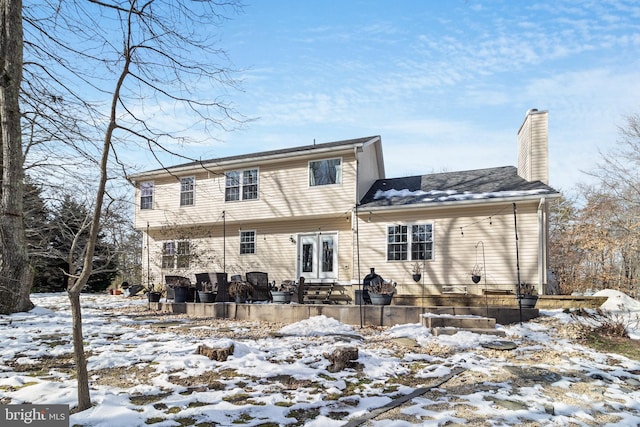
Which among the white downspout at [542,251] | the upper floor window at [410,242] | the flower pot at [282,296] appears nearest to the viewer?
the flower pot at [282,296]

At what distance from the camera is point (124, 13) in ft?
16.1

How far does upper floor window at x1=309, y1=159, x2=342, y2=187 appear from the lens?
14.8m

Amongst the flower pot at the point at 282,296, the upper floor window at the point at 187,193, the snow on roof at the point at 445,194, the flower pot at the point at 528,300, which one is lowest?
the flower pot at the point at 282,296

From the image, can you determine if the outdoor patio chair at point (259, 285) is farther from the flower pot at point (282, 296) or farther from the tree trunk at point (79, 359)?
the tree trunk at point (79, 359)

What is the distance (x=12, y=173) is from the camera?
7598 mm

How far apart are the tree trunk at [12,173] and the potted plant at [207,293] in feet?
13.0

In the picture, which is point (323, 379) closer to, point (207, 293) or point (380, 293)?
point (380, 293)

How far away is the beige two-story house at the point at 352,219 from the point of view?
41.1ft

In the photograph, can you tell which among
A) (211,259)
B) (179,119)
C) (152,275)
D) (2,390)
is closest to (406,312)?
(179,119)

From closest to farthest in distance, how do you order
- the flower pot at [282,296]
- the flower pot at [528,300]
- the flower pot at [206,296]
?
the flower pot at [528,300], the flower pot at [282,296], the flower pot at [206,296]

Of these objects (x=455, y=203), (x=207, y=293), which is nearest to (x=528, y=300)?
(x=455, y=203)

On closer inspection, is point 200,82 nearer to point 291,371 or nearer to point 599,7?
point 291,371

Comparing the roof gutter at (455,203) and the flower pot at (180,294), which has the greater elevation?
the roof gutter at (455,203)

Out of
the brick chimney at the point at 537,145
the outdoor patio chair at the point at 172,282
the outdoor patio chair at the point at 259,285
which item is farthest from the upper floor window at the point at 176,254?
the brick chimney at the point at 537,145
